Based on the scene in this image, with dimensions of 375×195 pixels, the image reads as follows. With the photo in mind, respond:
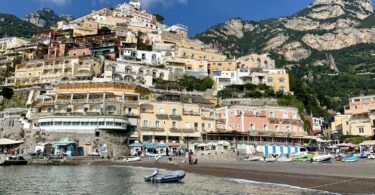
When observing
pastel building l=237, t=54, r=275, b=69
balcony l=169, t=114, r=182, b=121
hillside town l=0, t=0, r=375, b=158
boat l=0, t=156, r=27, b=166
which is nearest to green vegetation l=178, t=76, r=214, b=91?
hillside town l=0, t=0, r=375, b=158

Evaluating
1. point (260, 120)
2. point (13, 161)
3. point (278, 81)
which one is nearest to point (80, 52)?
point (13, 161)

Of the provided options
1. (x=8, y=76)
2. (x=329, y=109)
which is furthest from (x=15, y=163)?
(x=329, y=109)

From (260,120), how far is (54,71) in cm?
4445

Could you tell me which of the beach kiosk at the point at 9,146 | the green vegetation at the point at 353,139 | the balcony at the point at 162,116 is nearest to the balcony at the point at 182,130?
the balcony at the point at 162,116

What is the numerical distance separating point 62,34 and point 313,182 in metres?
93.8

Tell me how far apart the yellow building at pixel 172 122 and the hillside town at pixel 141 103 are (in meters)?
0.17

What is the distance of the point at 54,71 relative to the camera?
278ft

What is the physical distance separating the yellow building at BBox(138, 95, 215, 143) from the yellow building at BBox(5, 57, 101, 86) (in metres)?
18.5

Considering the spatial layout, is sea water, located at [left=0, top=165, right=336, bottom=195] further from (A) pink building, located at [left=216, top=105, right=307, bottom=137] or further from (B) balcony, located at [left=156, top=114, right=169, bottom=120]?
(A) pink building, located at [left=216, top=105, right=307, bottom=137]

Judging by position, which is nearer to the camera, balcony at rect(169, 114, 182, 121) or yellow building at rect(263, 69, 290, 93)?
balcony at rect(169, 114, 182, 121)

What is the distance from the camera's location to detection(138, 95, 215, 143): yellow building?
6625 cm

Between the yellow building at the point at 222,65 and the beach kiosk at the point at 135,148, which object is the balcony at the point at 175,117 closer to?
the beach kiosk at the point at 135,148

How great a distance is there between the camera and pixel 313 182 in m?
26.7

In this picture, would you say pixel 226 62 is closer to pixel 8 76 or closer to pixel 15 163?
pixel 8 76
